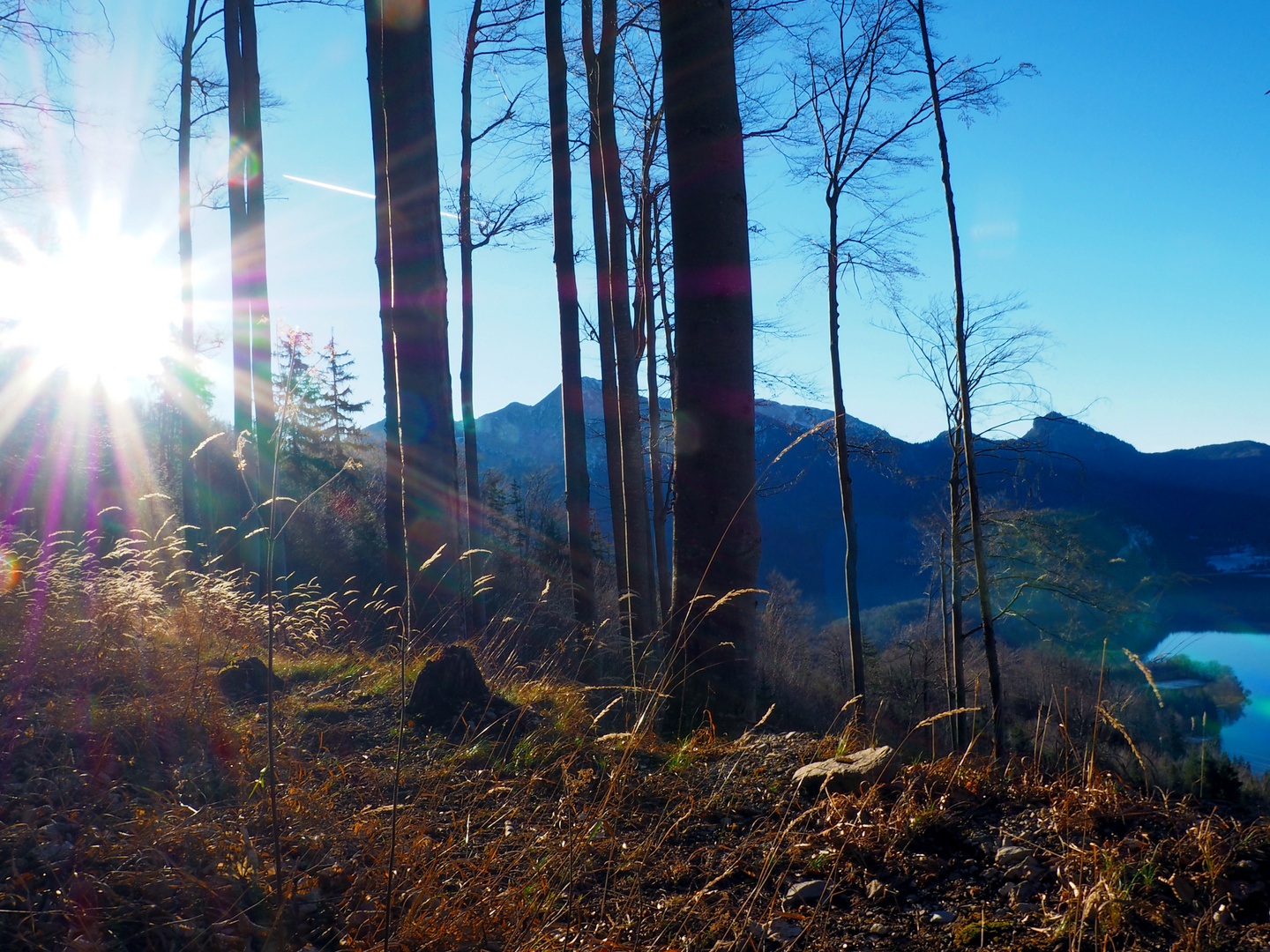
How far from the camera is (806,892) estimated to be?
2088mm

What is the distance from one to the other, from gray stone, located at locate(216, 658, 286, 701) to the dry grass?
66 centimetres

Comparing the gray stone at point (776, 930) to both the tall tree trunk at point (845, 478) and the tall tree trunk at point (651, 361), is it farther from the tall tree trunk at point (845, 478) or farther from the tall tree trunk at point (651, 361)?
the tall tree trunk at point (651, 361)

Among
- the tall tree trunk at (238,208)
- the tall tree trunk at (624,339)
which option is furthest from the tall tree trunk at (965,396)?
the tall tree trunk at (238,208)

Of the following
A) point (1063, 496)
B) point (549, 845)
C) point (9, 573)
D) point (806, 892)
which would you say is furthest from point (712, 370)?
point (1063, 496)

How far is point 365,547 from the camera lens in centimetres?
1745

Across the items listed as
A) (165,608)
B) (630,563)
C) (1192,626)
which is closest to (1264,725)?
(630,563)

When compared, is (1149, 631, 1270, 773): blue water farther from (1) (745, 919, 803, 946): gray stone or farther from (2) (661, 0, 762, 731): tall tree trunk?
(2) (661, 0, 762, 731): tall tree trunk

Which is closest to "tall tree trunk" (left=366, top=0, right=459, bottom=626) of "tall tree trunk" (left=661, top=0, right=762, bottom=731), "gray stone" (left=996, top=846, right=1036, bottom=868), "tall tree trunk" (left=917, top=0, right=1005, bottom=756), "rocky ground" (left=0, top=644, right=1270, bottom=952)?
"tall tree trunk" (left=661, top=0, right=762, bottom=731)

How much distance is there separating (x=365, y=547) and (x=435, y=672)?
1424cm

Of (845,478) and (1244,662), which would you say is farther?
(845,478)

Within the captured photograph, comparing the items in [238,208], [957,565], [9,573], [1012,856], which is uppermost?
[238,208]

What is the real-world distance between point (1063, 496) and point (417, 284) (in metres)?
14.1

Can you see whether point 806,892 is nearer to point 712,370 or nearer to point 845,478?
point 712,370

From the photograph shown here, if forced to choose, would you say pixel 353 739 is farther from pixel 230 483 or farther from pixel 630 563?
pixel 230 483
